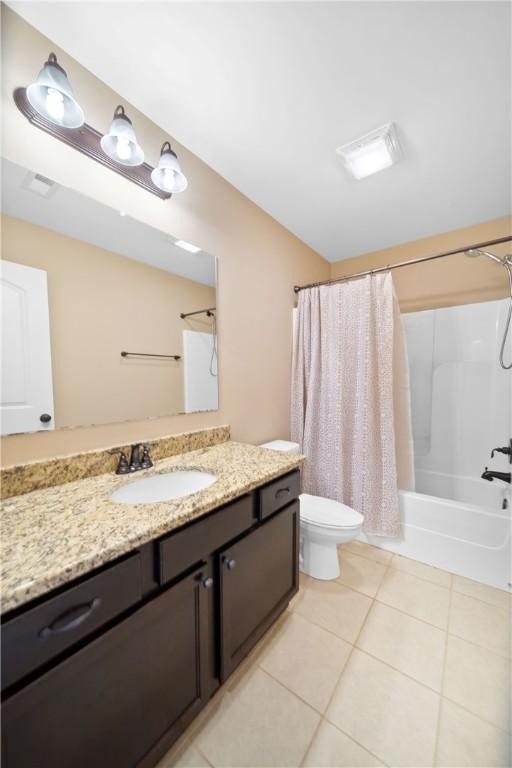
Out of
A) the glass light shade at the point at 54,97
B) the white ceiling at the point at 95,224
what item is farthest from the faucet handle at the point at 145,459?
the glass light shade at the point at 54,97

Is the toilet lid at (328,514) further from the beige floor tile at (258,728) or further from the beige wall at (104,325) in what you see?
the beige wall at (104,325)

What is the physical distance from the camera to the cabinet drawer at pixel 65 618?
516mm

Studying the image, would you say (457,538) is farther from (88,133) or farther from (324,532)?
(88,133)

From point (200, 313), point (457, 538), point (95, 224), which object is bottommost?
point (457, 538)

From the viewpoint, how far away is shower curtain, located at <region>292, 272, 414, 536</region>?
1900 millimetres

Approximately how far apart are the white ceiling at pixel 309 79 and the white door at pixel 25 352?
0.88 meters

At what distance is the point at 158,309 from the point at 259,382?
89 centimetres

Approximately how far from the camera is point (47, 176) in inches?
39.0

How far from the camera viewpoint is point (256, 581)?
112cm

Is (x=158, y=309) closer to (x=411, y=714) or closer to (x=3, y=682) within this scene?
(x=3, y=682)

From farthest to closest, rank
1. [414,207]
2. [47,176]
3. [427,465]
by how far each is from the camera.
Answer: [427,465]
[414,207]
[47,176]

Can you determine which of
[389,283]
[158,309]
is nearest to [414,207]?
[389,283]

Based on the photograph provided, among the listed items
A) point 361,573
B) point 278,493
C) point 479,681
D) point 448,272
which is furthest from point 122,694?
point 448,272

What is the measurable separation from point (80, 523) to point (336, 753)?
1.12 metres
